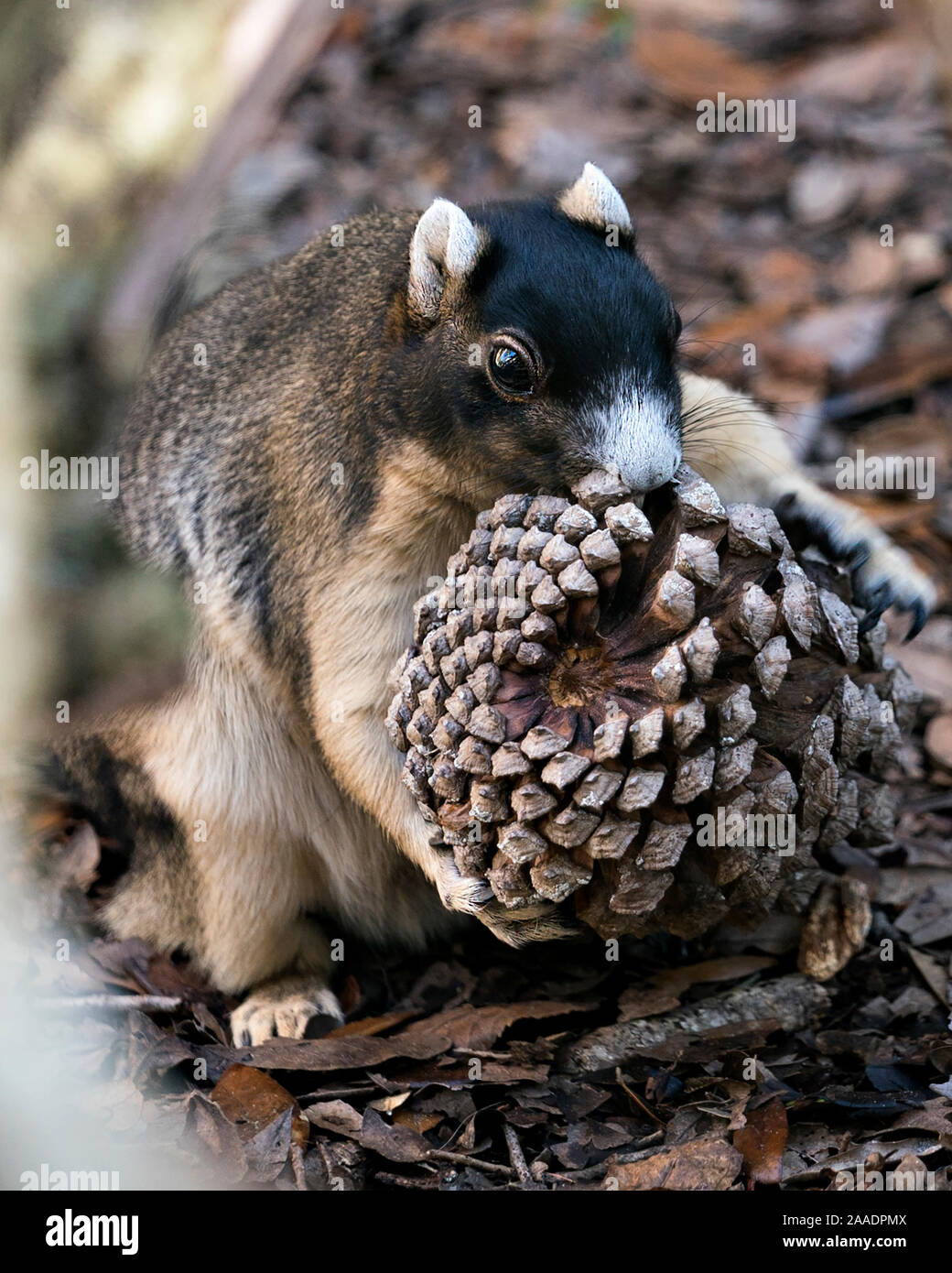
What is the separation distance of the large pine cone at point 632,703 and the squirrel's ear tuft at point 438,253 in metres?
0.91

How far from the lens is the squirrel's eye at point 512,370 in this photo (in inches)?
154

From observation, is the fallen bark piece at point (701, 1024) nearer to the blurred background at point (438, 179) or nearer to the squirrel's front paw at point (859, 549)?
the squirrel's front paw at point (859, 549)

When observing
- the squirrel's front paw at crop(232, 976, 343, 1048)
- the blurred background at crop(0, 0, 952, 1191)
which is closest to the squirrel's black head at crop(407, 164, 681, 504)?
the blurred background at crop(0, 0, 952, 1191)

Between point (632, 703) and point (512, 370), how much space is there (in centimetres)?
118

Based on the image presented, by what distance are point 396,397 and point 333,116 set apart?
5377 mm

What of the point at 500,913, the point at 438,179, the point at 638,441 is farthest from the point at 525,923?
the point at 438,179

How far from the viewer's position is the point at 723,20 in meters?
9.55

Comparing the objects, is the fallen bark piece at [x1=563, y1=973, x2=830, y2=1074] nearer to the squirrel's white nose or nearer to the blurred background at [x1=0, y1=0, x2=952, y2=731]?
the squirrel's white nose

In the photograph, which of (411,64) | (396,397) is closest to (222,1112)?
(396,397)

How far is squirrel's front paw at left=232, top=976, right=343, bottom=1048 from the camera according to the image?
4562mm

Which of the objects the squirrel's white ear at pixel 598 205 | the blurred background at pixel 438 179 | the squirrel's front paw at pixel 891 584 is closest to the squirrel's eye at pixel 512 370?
the squirrel's white ear at pixel 598 205

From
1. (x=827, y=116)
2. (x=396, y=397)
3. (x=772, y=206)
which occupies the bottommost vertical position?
(x=396, y=397)

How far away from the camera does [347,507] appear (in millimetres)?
4453
